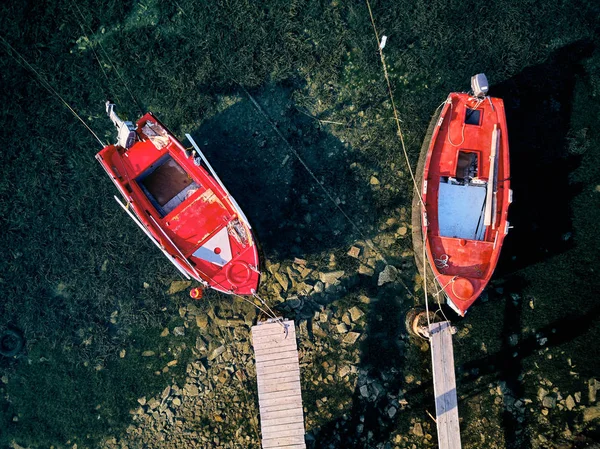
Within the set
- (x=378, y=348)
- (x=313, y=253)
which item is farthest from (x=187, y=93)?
(x=378, y=348)

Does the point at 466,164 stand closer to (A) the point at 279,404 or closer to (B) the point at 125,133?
(A) the point at 279,404

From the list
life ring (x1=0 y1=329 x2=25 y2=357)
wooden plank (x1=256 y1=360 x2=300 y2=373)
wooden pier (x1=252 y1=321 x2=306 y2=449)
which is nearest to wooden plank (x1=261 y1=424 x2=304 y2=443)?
wooden pier (x1=252 y1=321 x2=306 y2=449)

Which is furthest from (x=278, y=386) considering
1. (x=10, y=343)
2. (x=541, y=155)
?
(x=541, y=155)

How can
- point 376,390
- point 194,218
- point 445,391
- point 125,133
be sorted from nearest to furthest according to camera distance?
point 125,133, point 194,218, point 445,391, point 376,390

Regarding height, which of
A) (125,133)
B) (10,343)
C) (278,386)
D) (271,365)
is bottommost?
(278,386)

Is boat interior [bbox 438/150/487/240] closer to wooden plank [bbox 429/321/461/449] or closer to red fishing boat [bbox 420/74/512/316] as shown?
red fishing boat [bbox 420/74/512/316]

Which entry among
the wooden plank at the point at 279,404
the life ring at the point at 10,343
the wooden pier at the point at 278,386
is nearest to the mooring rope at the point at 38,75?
the life ring at the point at 10,343
